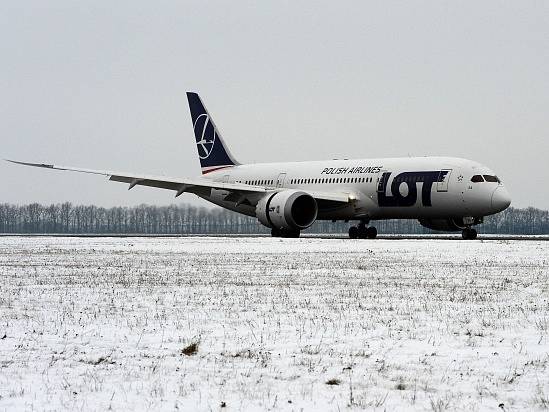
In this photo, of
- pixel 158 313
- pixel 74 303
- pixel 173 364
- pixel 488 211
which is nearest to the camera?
pixel 173 364

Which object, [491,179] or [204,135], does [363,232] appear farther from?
[204,135]

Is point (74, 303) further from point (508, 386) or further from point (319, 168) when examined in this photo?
point (319, 168)

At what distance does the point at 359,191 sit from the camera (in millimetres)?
44812

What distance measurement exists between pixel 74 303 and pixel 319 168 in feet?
116

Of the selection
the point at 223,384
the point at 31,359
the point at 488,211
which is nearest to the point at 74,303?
the point at 31,359

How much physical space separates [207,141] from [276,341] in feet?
153

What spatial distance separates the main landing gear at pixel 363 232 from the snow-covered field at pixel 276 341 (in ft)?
87.5

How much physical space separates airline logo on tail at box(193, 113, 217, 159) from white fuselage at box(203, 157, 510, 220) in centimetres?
789

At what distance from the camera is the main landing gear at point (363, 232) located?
4638cm

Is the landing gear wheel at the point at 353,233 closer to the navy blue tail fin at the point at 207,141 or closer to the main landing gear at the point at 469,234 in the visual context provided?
the main landing gear at the point at 469,234

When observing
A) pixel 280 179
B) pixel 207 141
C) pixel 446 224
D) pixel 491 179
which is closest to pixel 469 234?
pixel 446 224

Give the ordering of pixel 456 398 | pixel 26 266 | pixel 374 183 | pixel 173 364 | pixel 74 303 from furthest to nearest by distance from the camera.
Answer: pixel 374 183 → pixel 26 266 → pixel 74 303 → pixel 173 364 → pixel 456 398

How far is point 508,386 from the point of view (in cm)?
788

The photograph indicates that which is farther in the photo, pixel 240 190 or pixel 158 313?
pixel 240 190
